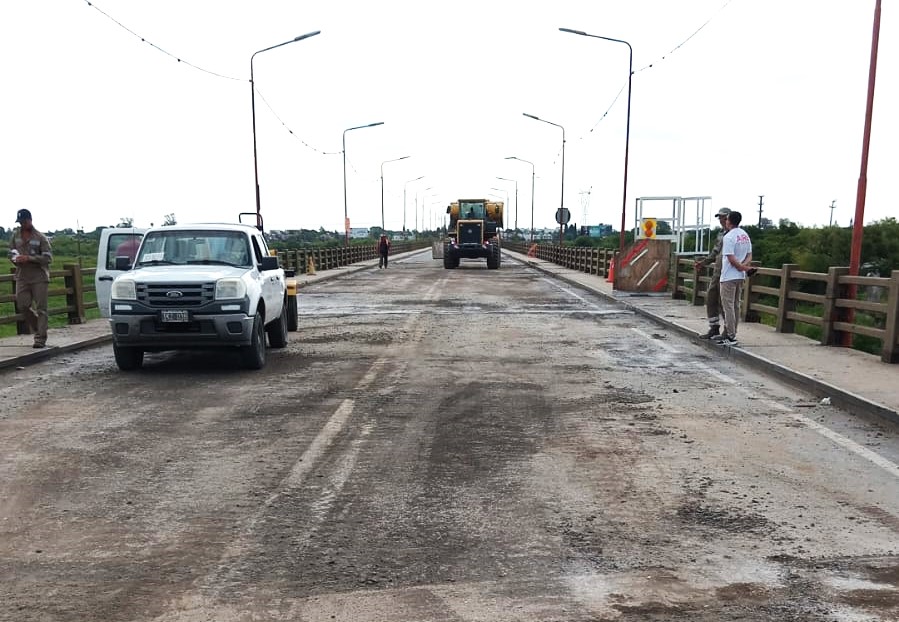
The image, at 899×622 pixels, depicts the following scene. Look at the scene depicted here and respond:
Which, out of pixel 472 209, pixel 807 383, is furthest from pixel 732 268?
pixel 472 209

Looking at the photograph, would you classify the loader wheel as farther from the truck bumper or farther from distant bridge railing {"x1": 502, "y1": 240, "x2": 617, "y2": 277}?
the truck bumper

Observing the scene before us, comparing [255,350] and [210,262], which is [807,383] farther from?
[210,262]

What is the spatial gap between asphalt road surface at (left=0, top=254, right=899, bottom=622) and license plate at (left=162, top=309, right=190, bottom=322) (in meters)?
0.72

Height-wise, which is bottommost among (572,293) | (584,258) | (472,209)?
(572,293)

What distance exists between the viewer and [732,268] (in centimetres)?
1184

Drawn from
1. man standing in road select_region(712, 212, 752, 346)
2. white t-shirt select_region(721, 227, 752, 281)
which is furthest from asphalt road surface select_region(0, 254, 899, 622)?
white t-shirt select_region(721, 227, 752, 281)

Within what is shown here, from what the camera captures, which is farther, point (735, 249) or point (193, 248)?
point (735, 249)

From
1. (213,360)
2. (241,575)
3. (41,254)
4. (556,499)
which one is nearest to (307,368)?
(213,360)

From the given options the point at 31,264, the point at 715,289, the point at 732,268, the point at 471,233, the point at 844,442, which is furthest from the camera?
the point at 471,233

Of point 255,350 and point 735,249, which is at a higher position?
point 735,249

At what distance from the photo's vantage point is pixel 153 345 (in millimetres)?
9820

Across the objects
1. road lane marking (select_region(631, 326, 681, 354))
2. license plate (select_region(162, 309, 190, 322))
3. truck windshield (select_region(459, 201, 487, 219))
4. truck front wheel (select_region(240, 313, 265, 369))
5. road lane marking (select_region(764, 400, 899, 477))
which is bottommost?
road lane marking (select_region(631, 326, 681, 354))

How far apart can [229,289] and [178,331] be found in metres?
0.79

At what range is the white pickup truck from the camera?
9.73 meters
